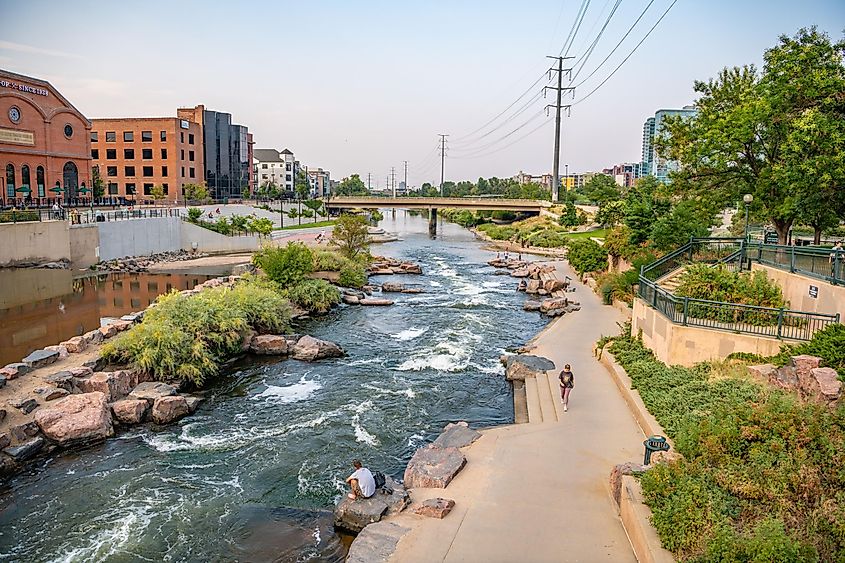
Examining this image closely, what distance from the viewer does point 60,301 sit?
1347 inches

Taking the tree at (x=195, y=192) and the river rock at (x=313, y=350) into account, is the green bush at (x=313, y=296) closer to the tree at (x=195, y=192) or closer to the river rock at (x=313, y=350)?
the river rock at (x=313, y=350)

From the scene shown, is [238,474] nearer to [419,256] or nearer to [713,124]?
[713,124]

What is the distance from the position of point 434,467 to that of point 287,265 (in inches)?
921

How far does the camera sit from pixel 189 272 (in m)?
46.5

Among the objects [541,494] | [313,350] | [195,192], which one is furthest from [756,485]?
[195,192]

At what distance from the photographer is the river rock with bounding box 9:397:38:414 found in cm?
1656

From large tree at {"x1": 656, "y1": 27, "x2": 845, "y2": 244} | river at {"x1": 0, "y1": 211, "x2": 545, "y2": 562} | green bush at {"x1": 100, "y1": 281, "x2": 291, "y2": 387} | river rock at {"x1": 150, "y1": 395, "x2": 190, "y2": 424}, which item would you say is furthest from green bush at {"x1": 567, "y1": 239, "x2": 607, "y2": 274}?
river rock at {"x1": 150, "y1": 395, "x2": 190, "y2": 424}

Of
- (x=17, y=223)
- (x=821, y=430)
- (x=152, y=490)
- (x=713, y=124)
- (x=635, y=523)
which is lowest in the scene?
(x=152, y=490)

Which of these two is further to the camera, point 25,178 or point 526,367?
point 25,178

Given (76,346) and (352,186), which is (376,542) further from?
(352,186)

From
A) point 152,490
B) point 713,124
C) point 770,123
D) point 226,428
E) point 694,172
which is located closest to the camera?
point 152,490

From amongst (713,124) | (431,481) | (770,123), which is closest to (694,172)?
(713,124)

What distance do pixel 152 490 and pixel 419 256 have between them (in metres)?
52.9

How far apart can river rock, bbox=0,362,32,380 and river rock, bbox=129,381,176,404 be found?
11.0ft
